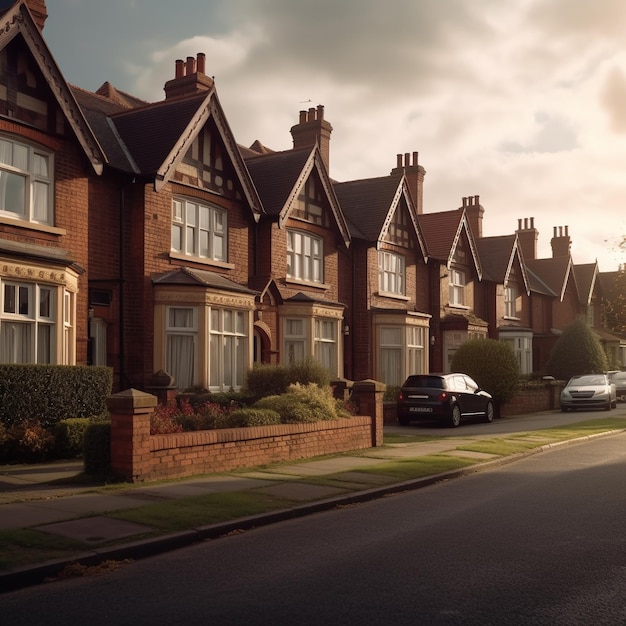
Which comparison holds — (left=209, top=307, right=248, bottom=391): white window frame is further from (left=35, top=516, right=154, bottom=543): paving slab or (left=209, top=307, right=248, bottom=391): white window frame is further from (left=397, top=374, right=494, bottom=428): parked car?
(left=35, top=516, right=154, bottom=543): paving slab

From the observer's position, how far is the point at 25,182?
1802cm

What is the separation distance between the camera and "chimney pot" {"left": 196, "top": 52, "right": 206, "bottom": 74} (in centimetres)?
2612

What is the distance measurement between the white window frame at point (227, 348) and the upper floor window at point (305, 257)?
4310mm

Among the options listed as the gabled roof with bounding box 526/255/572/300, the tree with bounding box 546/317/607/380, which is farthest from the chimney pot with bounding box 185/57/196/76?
the gabled roof with bounding box 526/255/572/300

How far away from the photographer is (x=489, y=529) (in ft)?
30.1

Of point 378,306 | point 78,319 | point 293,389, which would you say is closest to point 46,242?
point 78,319

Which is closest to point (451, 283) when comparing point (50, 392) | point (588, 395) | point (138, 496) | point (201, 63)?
point (588, 395)

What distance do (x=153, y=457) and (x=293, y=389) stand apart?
5076mm

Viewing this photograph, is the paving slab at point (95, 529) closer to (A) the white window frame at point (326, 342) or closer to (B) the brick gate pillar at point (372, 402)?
(B) the brick gate pillar at point (372, 402)

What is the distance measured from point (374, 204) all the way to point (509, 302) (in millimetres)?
16697

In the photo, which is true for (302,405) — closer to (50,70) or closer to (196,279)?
(196,279)

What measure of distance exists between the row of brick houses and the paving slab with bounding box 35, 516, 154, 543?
27.7 feet

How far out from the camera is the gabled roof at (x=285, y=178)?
25891mm

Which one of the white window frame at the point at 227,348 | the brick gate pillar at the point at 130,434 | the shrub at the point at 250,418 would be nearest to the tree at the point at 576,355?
the white window frame at the point at 227,348
